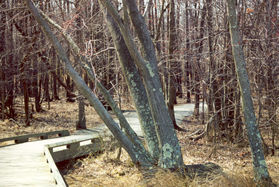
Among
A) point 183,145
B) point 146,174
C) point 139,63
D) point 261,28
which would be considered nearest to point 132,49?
point 139,63

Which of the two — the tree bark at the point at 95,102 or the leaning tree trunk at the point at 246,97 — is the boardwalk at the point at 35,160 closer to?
the tree bark at the point at 95,102

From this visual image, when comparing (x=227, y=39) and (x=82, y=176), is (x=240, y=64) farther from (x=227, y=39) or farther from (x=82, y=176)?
(x=82, y=176)

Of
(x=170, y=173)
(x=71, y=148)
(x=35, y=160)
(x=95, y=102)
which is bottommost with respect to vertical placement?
(x=71, y=148)

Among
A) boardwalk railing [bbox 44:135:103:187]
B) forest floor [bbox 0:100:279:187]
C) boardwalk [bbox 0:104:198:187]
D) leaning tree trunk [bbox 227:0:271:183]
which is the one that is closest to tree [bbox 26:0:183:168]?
forest floor [bbox 0:100:279:187]

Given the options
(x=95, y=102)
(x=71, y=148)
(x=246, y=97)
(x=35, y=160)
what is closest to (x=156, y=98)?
(x=95, y=102)

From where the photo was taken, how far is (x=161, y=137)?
7.33 m

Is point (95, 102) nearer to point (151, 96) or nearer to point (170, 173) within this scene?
point (151, 96)

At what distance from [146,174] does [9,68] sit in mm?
12770

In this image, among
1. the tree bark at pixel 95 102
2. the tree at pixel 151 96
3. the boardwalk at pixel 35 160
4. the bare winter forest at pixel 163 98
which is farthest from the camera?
the tree bark at pixel 95 102

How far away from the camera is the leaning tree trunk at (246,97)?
265 inches

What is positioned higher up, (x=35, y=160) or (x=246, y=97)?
(x=246, y=97)

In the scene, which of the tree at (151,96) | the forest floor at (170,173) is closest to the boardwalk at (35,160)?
the forest floor at (170,173)

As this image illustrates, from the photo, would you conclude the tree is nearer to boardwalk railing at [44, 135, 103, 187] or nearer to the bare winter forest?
the bare winter forest

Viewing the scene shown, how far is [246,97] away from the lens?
6.73 metres
